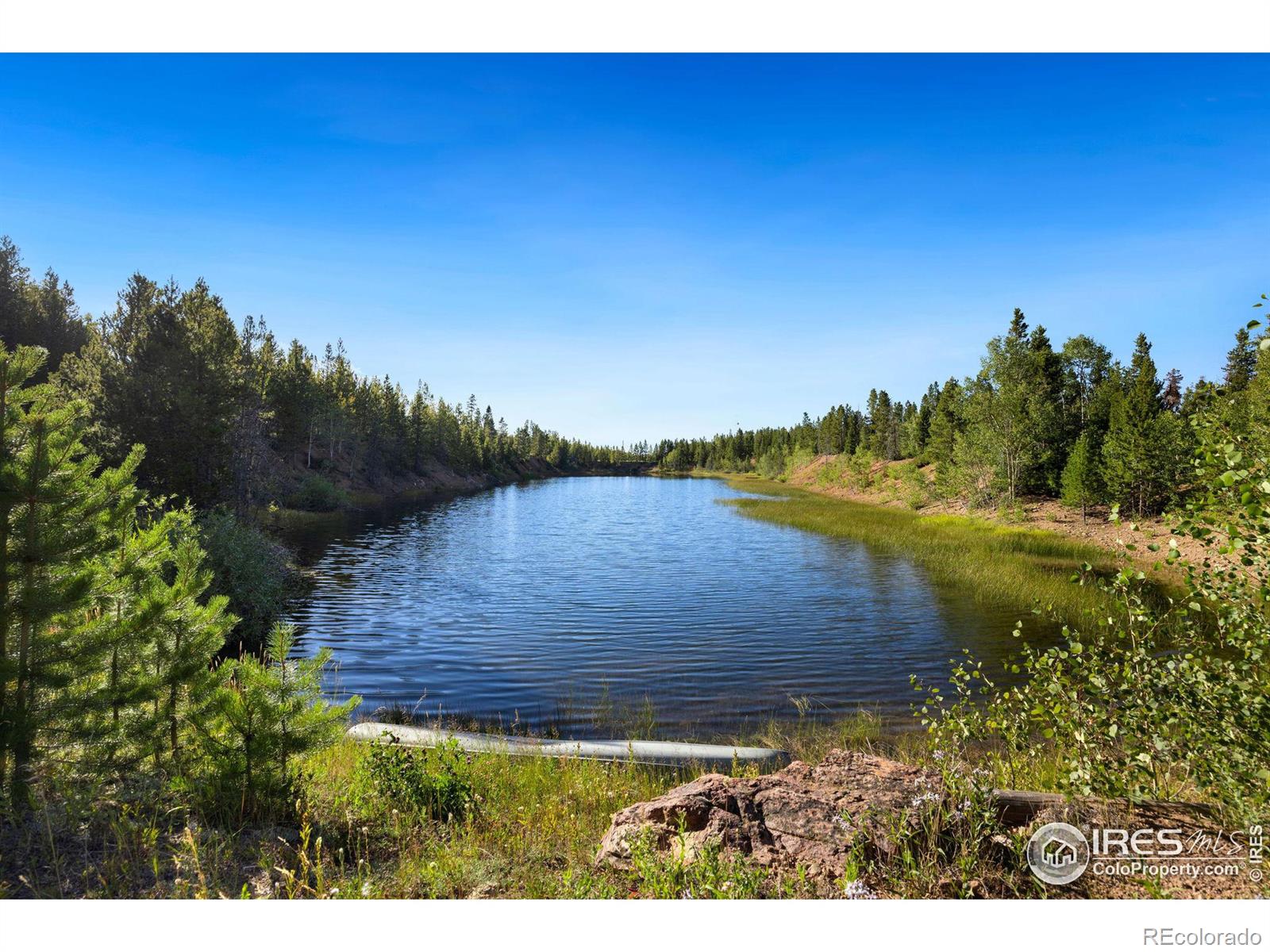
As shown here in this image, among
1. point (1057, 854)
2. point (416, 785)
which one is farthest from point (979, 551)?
point (416, 785)

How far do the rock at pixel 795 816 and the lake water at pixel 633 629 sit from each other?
7.22m

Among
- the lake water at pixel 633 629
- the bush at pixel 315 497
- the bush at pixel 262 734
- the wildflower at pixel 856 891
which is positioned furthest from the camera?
the bush at pixel 315 497

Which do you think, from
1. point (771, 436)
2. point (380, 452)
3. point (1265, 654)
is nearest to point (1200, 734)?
point (1265, 654)

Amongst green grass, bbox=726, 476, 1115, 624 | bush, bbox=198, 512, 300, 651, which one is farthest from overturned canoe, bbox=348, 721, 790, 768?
bush, bbox=198, 512, 300, 651

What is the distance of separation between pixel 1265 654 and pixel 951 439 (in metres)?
71.7

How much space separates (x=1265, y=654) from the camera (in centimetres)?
428

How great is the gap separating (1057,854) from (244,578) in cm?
2262

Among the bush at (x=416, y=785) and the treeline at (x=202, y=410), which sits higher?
the treeline at (x=202, y=410)

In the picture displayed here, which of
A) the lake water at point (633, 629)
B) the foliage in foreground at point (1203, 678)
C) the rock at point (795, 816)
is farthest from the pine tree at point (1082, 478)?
the rock at point (795, 816)

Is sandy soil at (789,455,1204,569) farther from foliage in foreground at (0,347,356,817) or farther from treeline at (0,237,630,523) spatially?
treeline at (0,237,630,523)

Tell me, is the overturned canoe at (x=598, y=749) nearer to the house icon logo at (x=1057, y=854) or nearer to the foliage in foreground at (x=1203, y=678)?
the house icon logo at (x=1057, y=854)

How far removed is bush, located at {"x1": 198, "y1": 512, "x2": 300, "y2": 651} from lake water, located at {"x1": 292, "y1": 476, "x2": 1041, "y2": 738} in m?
1.32

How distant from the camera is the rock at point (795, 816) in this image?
16.3ft

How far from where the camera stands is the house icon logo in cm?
459
